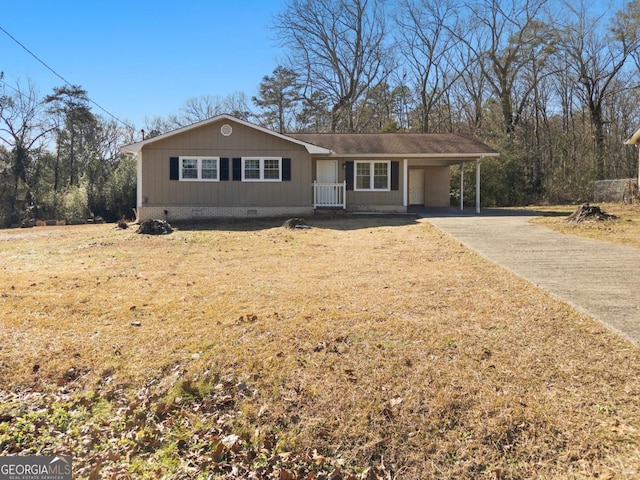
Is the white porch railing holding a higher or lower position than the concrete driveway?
higher

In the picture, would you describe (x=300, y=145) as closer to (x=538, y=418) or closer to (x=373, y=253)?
(x=373, y=253)

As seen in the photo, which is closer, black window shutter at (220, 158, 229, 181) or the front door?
black window shutter at (220, 158, 229, 181)

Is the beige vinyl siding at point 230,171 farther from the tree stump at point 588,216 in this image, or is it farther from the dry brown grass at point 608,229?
the tree stump at point 588,216

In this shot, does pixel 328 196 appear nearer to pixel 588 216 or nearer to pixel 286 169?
pixel 286 169

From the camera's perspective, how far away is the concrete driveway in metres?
4.62

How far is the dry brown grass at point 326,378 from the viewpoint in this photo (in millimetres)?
2693

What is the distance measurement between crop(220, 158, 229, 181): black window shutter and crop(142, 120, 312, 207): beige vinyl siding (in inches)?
4.7

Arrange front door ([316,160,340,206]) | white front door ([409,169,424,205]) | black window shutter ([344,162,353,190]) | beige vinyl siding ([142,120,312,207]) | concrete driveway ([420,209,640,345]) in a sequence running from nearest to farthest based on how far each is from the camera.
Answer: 1. concrete driveway ([420,209,640,345])
2. beige vinyl siding ([142,120,312,207])
3. front door ([316,160,340,206])
4. black window shutter ([344,162,353,190])
5. white front door ([409,169,424,205])

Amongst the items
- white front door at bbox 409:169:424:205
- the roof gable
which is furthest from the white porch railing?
white front door at bbox 409:169:424:205

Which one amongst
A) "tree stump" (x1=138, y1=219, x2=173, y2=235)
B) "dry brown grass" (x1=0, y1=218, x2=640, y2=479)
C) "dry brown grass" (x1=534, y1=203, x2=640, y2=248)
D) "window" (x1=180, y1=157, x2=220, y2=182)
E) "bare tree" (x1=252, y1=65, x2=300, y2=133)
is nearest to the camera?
"dry brown grass" (x1=0, y1=218, x2=640, y2=479)

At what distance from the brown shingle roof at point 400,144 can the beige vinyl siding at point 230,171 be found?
77.7 inches

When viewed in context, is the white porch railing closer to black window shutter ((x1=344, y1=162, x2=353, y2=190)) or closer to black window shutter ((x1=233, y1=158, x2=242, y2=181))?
black window shutter ((x1=344, y1=162, x2=353, y2=190))

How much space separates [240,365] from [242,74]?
29.4 meters

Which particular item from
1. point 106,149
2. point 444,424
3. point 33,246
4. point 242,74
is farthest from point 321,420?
point 106,149
